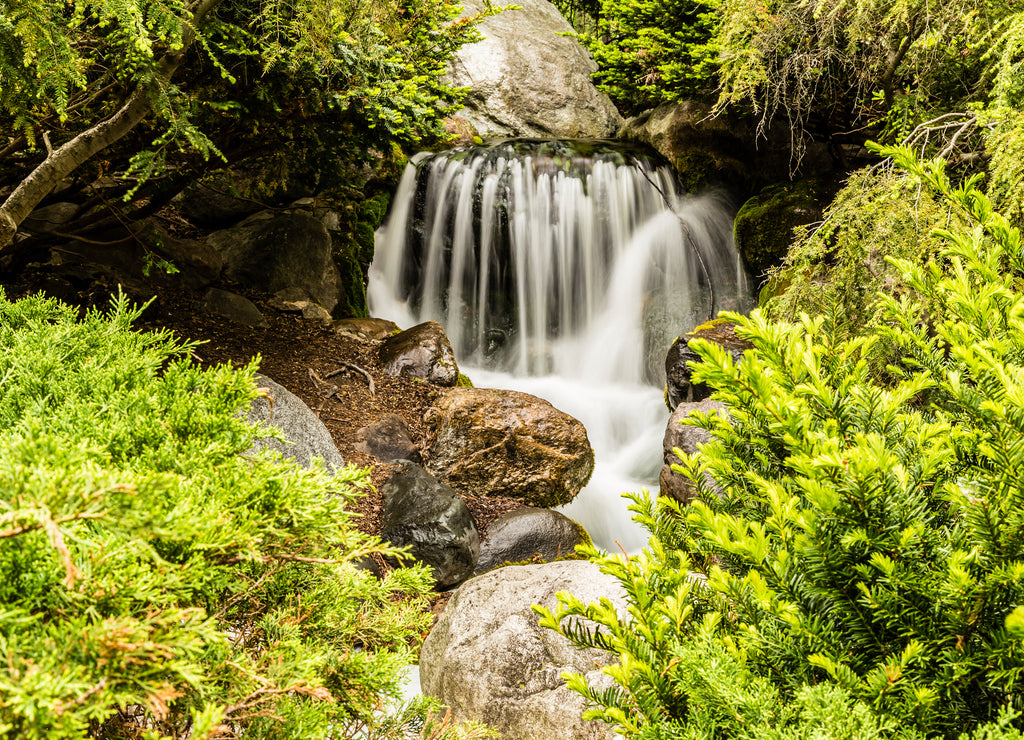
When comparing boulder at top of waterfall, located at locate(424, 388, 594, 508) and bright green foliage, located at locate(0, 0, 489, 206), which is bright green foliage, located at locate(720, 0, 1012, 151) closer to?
bright green foliage, located at locate(0, 0, 489, 206)

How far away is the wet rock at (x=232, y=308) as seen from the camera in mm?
7145

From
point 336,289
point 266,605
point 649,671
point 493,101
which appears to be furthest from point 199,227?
point 649,671

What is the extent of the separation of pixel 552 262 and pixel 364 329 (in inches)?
128

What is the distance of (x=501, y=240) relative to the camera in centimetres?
976

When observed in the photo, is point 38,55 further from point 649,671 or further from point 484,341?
point 484,341

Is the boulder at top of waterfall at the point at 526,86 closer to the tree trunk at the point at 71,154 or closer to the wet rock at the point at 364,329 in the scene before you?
the wet rock at the point at 364,329

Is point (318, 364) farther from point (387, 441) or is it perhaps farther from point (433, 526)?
point (433, 526)

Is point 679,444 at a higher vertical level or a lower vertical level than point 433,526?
higher

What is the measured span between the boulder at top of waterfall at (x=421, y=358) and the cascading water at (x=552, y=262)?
1483 mm

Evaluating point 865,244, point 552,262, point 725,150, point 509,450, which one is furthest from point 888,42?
point 509,450

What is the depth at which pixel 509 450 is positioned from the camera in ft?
21.3

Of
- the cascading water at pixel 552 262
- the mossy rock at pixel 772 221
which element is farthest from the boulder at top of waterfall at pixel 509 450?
the mossy rock at pixel 772 221

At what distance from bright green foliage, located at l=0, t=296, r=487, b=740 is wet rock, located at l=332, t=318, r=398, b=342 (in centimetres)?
607

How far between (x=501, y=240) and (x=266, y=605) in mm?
8728
